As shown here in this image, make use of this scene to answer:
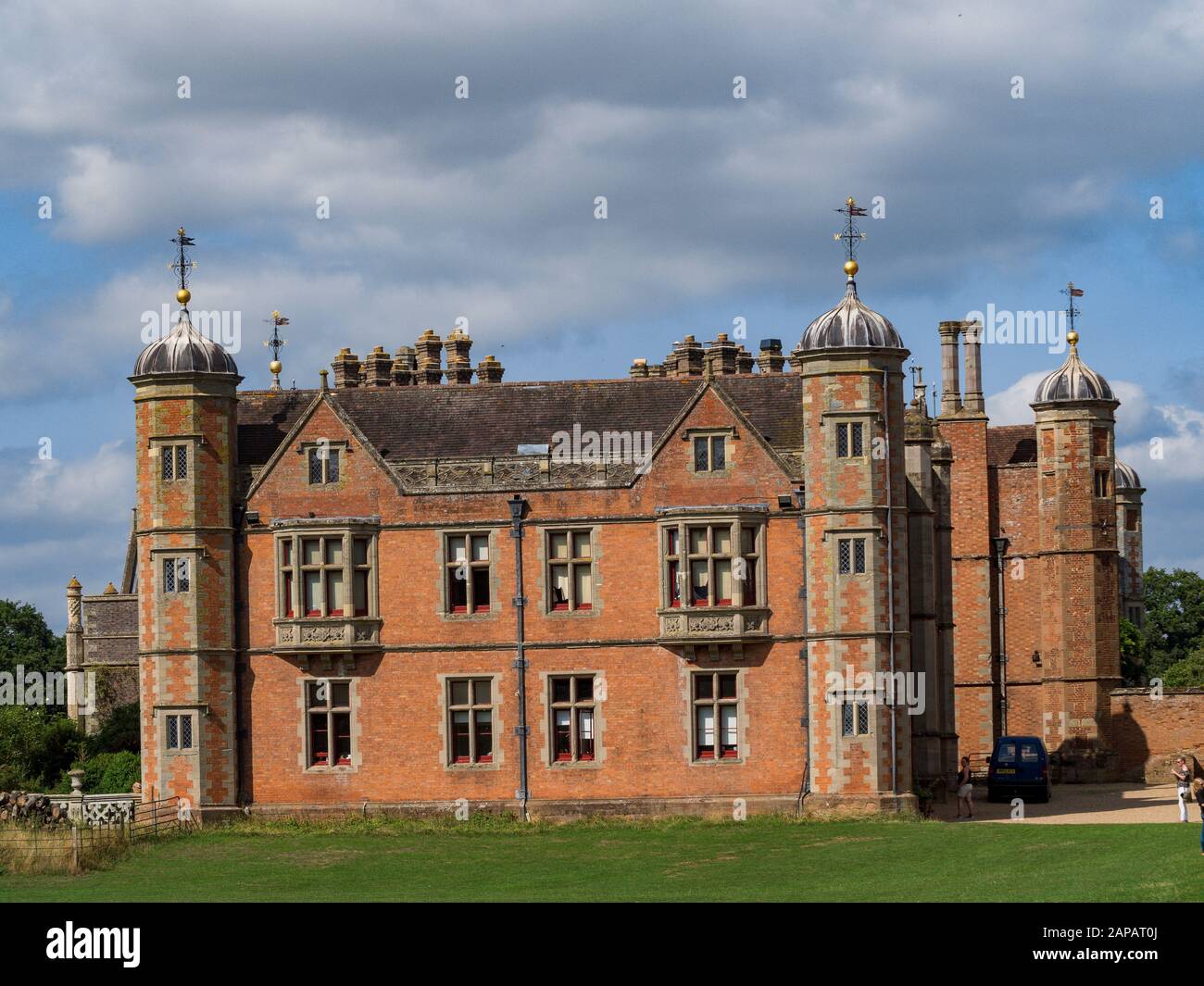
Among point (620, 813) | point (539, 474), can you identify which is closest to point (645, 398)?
point (539, 474)

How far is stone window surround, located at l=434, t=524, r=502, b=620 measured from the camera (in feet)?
153

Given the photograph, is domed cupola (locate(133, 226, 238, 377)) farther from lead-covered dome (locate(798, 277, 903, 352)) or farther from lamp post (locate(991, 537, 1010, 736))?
lamp post (locate(991, 537, 1010, 736))

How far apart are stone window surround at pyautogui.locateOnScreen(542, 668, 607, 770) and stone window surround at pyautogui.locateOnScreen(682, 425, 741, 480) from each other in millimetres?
4811

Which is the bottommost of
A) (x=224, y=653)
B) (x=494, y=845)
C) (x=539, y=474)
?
(x=494, y=845)

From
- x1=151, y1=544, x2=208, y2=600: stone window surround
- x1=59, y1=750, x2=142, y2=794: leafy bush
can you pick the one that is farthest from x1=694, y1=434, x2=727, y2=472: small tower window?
x1=59, y1=750, x2=142, y2=794: leafy bush

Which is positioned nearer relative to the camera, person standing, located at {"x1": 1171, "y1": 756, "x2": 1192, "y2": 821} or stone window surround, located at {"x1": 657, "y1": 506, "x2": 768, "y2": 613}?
person standing, located at {"x1": 1171, "y1": 756, "x2": 1192, "y2": 821}

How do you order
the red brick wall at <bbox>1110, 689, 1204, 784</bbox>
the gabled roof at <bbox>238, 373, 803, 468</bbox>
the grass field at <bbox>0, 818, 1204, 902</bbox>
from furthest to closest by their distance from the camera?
the red brick wall at <bbox>1110, 689, 1204, 784</bbox>
the gabled roof at <bbox>238, 373, 803, 468</bbox>
the grass field at <bbox>0, 818, 1204, 902</bbox>

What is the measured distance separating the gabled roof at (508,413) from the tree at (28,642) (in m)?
55.3

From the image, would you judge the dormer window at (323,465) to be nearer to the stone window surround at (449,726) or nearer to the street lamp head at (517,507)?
the street lamp head at (517,507)
